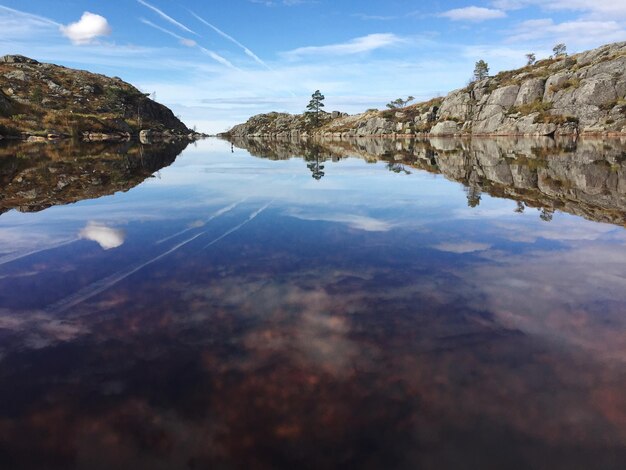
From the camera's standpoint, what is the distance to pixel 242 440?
595 cm

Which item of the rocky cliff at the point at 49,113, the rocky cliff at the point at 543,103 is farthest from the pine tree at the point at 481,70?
the rocky cliff at the point at 49,113

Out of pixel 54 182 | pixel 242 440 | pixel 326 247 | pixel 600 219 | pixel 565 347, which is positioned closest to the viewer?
pixel 242 440

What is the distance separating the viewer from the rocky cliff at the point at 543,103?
97625 millimetres

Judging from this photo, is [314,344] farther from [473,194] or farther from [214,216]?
[473,194]

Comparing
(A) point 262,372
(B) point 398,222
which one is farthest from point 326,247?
(A) point 262,372

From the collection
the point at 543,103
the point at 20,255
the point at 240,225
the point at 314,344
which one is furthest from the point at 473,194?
the point at 543,103

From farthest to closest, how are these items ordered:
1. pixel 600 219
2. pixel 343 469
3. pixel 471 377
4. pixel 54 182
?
1. pixel 54 182
2. pixel 600 219
3. pixel 471 377
4. pixel 343 469

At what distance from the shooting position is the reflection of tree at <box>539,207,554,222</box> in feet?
65.3

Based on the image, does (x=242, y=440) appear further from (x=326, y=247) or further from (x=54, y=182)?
(x=54, y=182)

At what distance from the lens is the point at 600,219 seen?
63.4 feet

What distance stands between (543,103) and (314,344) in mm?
131472

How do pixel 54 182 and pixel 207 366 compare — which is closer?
pixel 207 366

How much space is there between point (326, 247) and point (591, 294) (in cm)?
876

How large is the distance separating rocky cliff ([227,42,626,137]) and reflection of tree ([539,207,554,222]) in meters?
86.0
